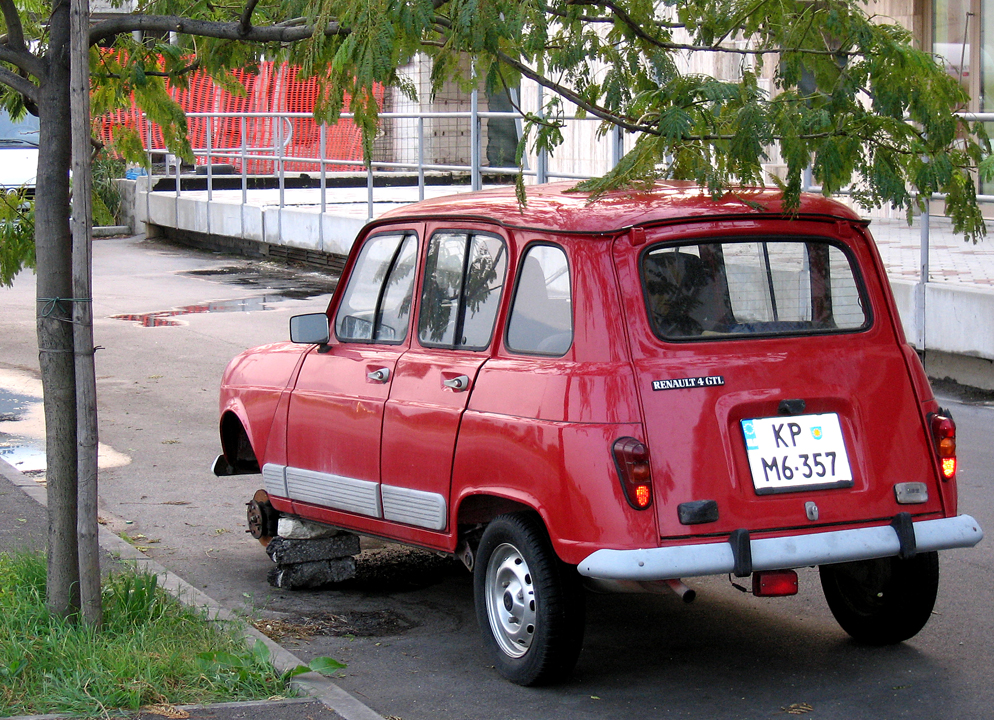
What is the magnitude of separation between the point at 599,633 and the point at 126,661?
2.02 metres

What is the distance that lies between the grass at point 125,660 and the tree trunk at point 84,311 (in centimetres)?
18

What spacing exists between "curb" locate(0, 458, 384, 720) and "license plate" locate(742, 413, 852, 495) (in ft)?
5.27

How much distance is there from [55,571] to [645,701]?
92.6 inches

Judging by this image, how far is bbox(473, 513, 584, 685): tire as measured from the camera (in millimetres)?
5020

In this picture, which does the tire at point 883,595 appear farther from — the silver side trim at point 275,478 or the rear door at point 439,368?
the silver side trim at point 275,478

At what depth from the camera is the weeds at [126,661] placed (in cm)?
479

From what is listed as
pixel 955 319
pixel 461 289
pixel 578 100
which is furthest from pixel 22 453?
pixel 955 319

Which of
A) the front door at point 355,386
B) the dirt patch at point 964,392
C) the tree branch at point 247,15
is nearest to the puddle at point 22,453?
the front door at point 355,386

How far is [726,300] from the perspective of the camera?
17.2 ft

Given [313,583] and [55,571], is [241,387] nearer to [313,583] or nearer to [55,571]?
[313,583]

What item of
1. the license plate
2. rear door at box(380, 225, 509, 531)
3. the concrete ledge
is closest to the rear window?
the license plate

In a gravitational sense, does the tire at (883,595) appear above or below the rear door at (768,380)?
below

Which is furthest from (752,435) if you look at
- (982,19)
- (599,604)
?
(982,19)

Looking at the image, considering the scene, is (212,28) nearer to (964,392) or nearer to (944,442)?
(944,442)
